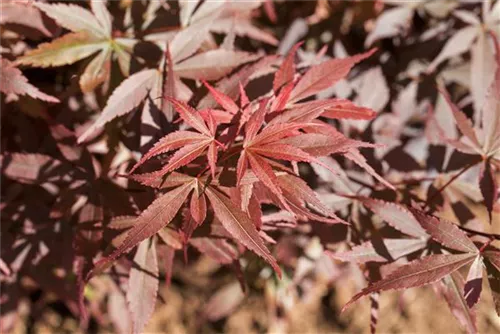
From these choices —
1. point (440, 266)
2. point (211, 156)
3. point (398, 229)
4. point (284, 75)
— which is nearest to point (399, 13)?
point (284, 75)

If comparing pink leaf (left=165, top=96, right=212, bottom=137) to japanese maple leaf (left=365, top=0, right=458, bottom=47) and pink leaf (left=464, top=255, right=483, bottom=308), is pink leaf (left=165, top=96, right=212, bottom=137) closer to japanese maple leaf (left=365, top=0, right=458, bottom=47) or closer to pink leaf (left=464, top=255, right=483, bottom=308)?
pink leaf (left=464, top=255, right=483, bottom=308)

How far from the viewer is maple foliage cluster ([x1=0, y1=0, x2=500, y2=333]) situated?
1.04m

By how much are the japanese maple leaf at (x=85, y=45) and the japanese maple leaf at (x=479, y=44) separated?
1138 millimetres

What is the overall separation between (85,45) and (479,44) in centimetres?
134

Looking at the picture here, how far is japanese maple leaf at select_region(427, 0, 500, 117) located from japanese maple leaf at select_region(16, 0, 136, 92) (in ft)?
3.73

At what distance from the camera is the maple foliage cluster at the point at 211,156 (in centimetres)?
104

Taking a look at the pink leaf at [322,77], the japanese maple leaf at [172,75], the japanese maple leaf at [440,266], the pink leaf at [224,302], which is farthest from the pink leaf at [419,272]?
the pink leaf at [224,302]

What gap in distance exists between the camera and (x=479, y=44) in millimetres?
1796

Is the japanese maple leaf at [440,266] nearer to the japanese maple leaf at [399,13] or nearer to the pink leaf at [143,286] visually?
the pink leaf at [143,286]

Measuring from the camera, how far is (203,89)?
130 cm

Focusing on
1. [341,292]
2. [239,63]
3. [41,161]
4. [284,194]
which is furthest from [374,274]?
[341,292]

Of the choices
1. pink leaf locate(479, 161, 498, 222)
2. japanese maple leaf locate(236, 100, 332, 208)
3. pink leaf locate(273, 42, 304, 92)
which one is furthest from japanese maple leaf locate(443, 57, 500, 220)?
japanese maple leaf locate(236, 100, 332, 208)

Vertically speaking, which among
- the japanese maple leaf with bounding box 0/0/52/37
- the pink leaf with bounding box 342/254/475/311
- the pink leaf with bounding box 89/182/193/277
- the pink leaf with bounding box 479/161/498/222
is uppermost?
the japanese maple leaf with bounding box 0/0/52/37

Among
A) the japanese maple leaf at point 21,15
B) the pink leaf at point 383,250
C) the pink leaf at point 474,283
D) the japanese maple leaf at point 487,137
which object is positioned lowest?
the pink leaf at point 383,250
